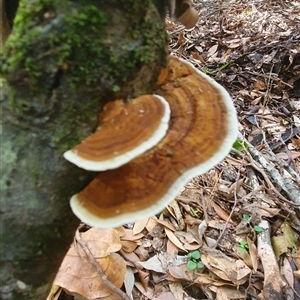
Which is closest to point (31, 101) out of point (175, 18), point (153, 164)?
point (153, 164)

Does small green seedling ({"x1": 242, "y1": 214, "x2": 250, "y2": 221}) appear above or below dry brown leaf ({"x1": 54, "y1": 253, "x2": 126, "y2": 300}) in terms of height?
below

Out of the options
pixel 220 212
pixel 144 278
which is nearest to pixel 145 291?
pixel 144 278

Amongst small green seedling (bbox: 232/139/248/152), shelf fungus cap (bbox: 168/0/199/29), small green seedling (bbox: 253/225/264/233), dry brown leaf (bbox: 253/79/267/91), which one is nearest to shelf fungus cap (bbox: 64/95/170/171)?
shelf fungus cap (bbox: 168/0/199/29)

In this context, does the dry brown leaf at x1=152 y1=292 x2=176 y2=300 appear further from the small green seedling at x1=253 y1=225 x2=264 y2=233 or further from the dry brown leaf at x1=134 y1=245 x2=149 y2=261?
the small green seedling at x1=253 y1=225 x2=264 y2=233

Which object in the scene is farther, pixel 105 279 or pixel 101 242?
pixel 101 242

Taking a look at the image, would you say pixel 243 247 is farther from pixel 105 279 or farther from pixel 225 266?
pixel 105 279

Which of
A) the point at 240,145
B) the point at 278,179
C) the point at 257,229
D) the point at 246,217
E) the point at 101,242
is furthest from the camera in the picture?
the point at 240,145

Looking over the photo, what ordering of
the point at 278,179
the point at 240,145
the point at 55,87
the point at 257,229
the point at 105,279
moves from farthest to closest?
the point at 240,145
the point at 278,179
the point at 257,229
the point at 105,279
the point at 55,87
